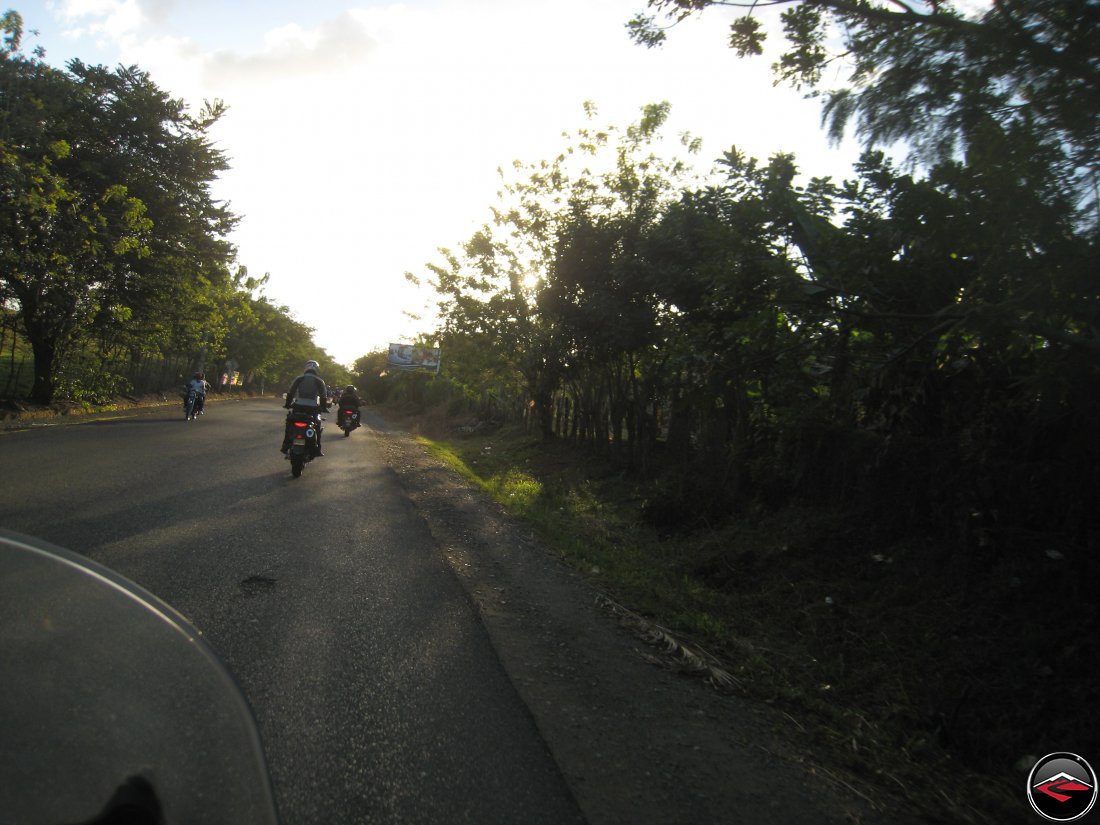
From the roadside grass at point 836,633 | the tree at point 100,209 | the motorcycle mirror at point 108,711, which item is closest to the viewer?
the motorcycle mirror at point 108,711

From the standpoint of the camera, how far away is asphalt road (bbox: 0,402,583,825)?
2.84 meters

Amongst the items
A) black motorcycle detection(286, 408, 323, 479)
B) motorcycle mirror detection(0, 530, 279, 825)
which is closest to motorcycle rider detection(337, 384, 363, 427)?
black motorcycle detection(286, 408, 323, 479)

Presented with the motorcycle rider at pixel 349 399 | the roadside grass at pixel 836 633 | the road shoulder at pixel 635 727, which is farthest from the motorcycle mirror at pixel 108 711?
the motorcycle rider at pixel 349 399

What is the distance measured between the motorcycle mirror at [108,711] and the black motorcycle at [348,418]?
22.8m

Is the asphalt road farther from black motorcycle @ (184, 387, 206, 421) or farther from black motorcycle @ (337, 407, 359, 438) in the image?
black motorcycle @ (337, 407, 359, 438)

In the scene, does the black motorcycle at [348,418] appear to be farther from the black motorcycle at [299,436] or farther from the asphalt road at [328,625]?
the asphalt road at [328,625]

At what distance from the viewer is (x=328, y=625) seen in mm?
4551

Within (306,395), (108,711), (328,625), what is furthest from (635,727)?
(306,395)

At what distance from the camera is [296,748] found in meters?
2.97

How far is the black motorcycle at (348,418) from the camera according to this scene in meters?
23.4

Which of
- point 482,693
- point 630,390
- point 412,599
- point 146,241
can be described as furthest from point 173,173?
point 482,693

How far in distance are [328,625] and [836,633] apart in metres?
3.76

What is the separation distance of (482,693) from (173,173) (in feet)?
76.3

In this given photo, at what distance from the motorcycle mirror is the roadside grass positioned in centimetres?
316
